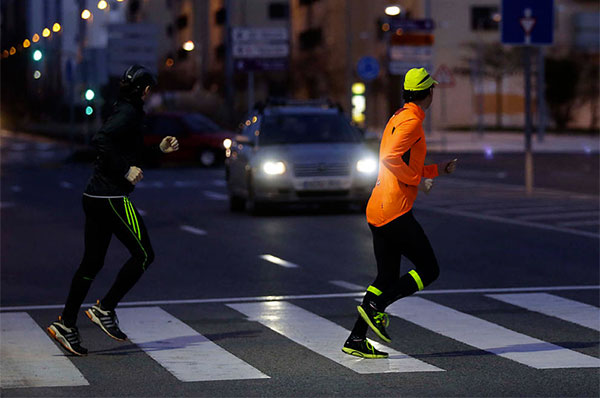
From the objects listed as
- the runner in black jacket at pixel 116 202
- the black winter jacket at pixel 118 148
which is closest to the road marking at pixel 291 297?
the runner in black jacket at pixel 116 202

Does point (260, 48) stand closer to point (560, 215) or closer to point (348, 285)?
point (560, 215)

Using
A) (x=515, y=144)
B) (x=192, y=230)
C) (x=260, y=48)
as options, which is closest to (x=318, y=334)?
(x=192, y=230)

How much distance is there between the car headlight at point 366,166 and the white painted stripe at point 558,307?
9.59m

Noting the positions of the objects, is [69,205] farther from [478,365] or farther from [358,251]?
[478,365]

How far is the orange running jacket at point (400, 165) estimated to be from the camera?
9.06 metres

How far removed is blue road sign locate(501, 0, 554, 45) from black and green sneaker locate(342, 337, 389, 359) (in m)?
17.2

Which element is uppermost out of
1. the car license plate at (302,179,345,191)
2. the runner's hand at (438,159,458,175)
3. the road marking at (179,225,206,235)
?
the runner's hand at (438,159,458,175)

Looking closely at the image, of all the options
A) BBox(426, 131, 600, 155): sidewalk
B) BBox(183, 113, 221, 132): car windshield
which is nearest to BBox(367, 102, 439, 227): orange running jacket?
BBox(183, 113, 221, 132): car windshield

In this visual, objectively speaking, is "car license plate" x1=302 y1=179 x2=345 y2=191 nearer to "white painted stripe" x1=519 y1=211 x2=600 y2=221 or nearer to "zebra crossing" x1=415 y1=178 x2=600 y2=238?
"zebra crossing" x1=415 y1=178 x2=600 y2=238

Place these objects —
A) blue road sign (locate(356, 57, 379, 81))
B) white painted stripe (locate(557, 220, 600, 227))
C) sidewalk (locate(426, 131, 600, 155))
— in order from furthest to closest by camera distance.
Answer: sidewalk (locate(426, 131, 600, 155)), blue road sign (locate(356, 57, 379, 81)), white painted stripe (locate(557, 220, 600, 227))

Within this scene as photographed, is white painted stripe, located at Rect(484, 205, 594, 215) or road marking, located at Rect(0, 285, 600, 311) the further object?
white painted stripe, located at Rect(484, 205, 594, 215)

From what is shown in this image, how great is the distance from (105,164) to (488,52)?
7180 cm

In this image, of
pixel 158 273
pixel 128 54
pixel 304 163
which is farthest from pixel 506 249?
pixel 128 54

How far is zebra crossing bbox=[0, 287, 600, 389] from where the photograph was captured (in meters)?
8.92
